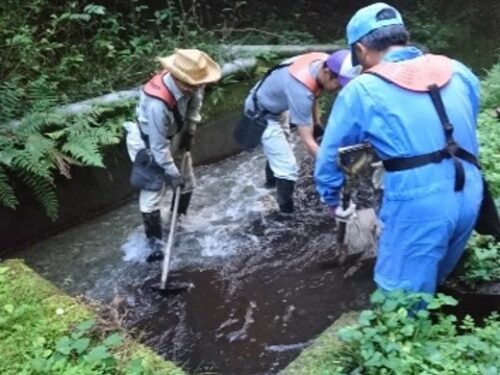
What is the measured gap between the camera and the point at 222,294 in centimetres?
564

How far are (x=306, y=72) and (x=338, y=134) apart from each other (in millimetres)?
2401

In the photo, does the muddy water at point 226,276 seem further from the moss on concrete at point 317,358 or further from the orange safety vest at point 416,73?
the orange safety vest at point 416,73

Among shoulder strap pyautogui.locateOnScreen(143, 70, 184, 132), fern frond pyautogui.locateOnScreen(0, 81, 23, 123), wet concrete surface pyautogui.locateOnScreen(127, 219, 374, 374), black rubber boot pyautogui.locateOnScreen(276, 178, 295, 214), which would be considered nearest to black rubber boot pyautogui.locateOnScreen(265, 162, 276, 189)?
black rubber boot pyautogui.locateOnScreen(276, 178, 295, 214)

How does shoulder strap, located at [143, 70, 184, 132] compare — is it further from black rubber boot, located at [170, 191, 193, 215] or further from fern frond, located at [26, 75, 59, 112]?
fern frond, located at [26, 75, 59, 112]

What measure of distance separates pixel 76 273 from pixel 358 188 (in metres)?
3.09

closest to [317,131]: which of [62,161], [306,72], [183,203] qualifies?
[306,72]

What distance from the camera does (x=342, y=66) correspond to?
5332 millimetres

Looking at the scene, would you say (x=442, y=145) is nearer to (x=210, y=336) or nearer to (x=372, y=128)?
(x=372, y=128)

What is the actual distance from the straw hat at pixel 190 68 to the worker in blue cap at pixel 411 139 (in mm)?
2100

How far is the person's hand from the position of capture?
5832 mm

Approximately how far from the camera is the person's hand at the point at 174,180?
583 cm

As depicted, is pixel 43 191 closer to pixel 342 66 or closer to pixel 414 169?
pixel 342 66

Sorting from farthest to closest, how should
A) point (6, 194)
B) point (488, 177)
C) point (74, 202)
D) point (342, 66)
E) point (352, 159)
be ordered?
point (74, 202) → point (6, 194) → point (342, 66) → point (488, 177) → point (352, 159)

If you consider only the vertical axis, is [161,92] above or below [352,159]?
below
